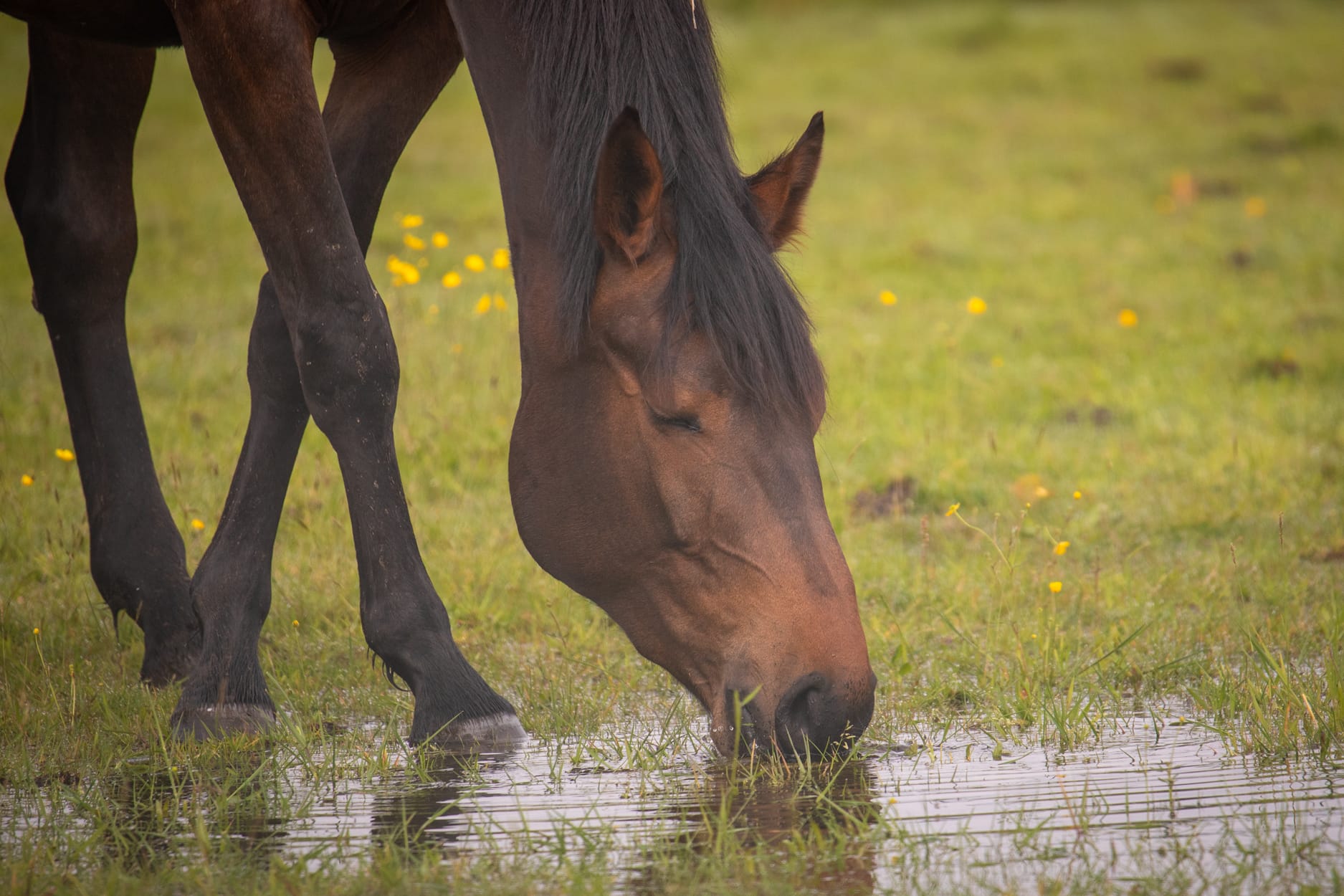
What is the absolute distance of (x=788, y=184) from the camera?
10.1 ft

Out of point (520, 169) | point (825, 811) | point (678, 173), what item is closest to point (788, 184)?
point (678, 173)

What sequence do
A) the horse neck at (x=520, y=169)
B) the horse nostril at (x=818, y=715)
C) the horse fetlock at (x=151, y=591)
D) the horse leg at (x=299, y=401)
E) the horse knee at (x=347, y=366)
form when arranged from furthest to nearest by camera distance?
the horse fetlock at (x=151, y=591), the horse knee at (x=347, y=366), the horse leg at (x=299, y=401), the horse neck at (x=520, y=169), the horse nostril at (x=818, y=715)

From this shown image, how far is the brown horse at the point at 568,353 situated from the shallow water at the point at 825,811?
169 millimetres

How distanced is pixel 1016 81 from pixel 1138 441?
961 cm

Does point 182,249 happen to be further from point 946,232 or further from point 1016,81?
point 1016,81

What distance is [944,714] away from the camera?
337 cm

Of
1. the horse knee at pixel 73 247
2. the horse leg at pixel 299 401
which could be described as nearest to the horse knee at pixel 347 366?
the horse leg at pixel 299 401

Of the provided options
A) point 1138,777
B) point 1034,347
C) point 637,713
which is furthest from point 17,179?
point 1034,347

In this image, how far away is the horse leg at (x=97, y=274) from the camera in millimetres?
3967

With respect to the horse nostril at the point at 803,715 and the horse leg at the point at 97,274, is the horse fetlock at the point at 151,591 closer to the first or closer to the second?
the horse leg at the point at 97,274

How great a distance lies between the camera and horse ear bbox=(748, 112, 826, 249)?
3.06 meters

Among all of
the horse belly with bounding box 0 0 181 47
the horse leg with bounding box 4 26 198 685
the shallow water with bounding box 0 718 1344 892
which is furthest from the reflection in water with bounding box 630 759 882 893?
the horse belly with bounding box 0 0 181 47

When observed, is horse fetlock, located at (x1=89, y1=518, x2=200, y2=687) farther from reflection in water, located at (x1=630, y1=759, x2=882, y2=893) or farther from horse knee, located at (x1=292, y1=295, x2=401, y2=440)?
reflection in water, located at (x1=630, y1=759, x2=882, y2=893)

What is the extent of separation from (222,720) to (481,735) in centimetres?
63
